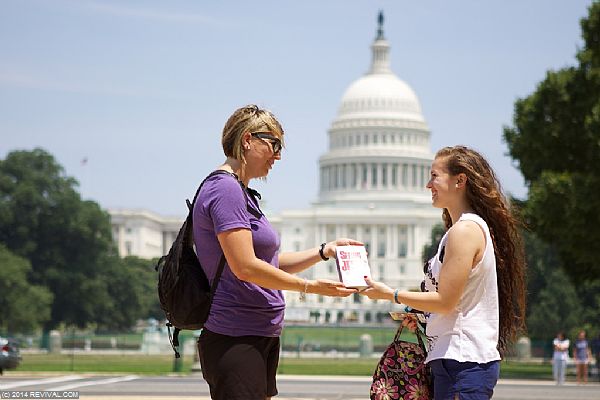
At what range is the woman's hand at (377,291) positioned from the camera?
5348mm

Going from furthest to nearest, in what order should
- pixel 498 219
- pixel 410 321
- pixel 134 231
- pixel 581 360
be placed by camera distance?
pixel 134 231
pixel 581 360
pixel 410 321
pixel 498 219

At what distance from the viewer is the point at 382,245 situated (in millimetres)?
161000

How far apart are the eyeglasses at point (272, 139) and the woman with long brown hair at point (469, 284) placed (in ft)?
2.22

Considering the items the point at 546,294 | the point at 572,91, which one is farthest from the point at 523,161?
the point at 546,294

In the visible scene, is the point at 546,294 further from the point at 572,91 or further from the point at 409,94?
the point at 409,94

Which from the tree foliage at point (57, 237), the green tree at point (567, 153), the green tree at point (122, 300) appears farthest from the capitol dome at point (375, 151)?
the green tree at point (567, 153)

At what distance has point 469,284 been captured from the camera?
540 cm

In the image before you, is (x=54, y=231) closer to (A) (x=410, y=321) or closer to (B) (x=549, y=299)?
(B) (x=549, y=299)

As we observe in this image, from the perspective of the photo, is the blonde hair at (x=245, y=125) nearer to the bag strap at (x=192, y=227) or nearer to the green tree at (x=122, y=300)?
the bag strap at (x=192, y=227)

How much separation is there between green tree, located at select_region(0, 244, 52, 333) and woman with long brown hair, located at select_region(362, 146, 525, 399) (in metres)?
59.9

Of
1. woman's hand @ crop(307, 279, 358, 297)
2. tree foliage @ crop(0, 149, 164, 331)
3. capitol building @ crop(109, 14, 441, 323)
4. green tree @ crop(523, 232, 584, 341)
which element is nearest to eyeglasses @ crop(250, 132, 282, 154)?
woman's hand @ crop(307, 279, 358, 297)

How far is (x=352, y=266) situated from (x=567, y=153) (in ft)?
104

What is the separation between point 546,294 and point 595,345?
36.7m

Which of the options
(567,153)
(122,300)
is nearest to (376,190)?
(122,300)
